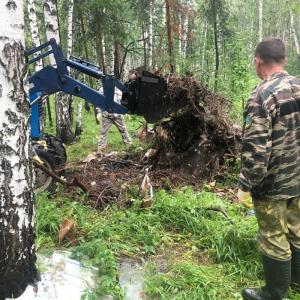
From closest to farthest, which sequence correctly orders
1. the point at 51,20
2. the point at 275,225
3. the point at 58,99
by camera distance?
1. the point at 275,225
2. the point at 51,20
3. the point at 58,99

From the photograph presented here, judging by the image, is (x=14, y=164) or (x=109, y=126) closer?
(x=14, y=164)

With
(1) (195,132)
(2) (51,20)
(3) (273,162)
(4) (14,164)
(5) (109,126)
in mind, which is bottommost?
(5) (109,126)

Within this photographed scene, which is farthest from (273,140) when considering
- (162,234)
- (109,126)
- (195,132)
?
(109,126)

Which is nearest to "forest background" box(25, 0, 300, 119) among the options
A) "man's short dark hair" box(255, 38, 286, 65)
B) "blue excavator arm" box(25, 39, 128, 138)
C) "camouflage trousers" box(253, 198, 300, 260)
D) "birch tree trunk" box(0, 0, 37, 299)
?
"blue excavator arm" box(25, 39, 128, 138)

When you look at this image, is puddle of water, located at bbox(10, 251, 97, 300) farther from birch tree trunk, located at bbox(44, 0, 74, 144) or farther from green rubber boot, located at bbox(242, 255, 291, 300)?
birch tree trunk, located at bbox(44, 0, 74, 144)

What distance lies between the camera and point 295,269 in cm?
392

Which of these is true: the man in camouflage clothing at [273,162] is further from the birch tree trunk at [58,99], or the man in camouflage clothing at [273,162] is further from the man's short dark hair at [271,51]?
the birch tree trunk at [58,99]

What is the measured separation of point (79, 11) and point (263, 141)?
46.4 feet

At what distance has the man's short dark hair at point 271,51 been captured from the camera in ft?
11.2

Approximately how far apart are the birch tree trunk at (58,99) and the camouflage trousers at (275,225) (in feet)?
29.5

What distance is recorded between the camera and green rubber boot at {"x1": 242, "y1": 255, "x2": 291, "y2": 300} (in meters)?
3.61

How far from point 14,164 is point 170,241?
2.28 meters

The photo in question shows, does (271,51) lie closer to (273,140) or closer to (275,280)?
(273,140)

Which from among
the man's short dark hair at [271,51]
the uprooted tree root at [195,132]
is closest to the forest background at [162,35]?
the uprooted tree root at [195,132]
